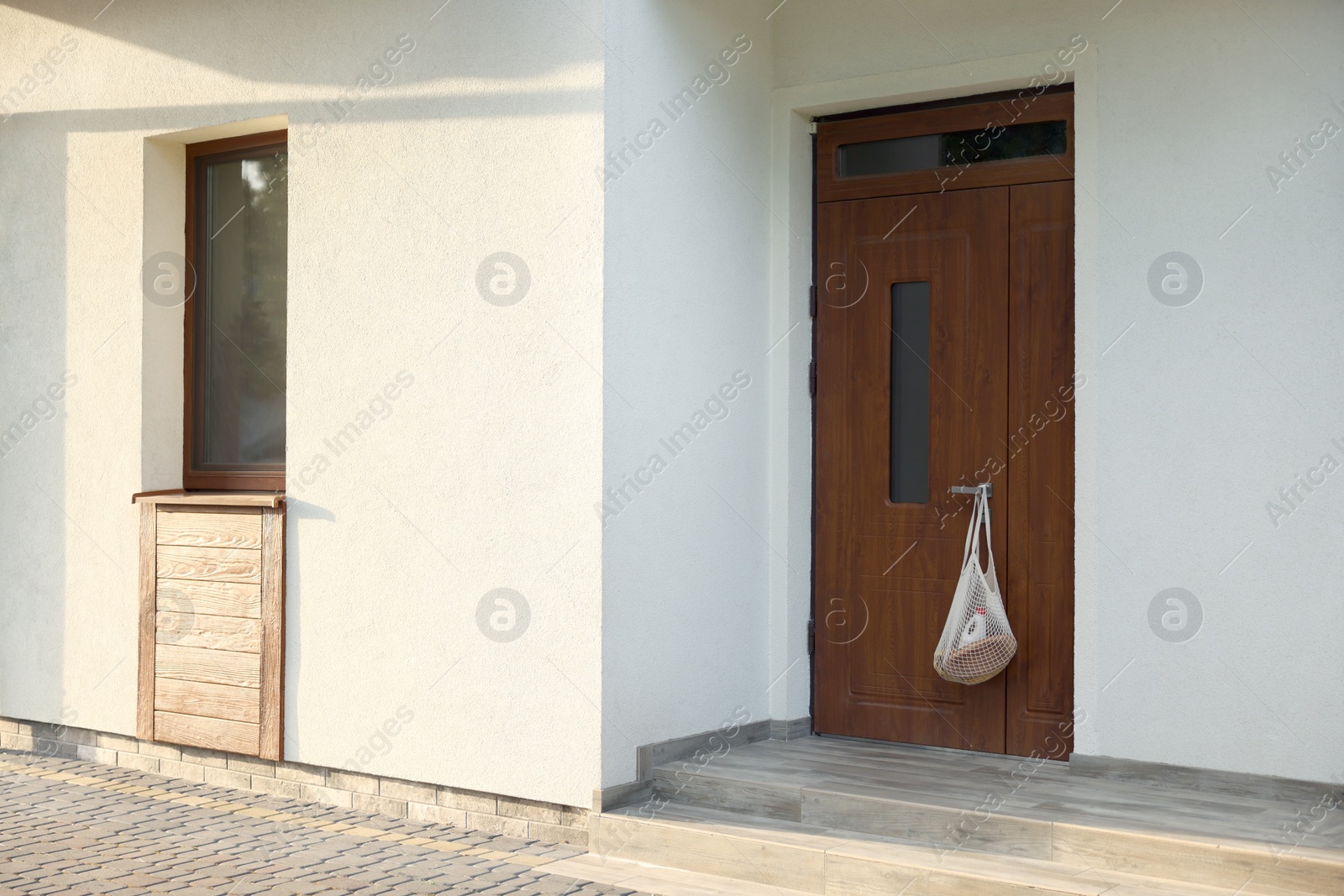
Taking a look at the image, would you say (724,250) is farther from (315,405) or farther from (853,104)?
(315,405)

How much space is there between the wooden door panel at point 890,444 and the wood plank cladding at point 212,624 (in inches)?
91.5

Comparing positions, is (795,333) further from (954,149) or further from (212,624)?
(212,624)

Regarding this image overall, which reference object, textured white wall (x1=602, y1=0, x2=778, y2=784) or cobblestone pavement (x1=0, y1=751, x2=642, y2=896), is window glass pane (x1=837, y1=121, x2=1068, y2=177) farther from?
→ cobblestone pavement (x1=0, y1=751, x2=642, y2=896)

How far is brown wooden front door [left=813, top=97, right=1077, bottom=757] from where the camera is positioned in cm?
517

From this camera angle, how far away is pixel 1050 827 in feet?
13.6

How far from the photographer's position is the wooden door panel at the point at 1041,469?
16.8 ft

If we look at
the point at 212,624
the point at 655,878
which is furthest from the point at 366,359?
the point at 655,878

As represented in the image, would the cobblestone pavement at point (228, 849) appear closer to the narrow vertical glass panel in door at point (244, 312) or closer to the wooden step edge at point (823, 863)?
the wooden step edge at point (823, 863)

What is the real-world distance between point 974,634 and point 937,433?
0.86 metres

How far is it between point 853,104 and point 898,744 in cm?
267

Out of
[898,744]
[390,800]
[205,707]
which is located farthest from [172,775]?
[898,744]

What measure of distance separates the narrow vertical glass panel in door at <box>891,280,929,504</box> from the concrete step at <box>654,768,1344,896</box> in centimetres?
132

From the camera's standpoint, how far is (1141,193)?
4840mm

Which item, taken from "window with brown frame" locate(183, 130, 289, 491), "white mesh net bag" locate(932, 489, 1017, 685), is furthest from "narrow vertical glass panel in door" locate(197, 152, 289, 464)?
"white mesh net bag" locate(932, 489, 1017, 685)
